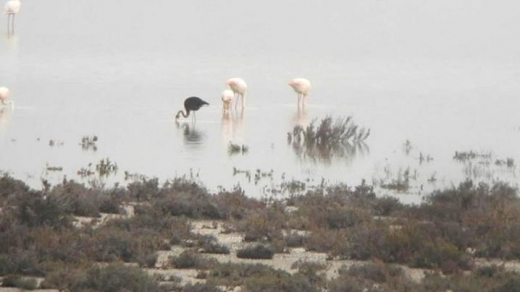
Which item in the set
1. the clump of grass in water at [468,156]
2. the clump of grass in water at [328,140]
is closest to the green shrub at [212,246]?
the clump of grass in water at [328,140]

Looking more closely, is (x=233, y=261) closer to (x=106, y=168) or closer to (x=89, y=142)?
(x=106, y=168)

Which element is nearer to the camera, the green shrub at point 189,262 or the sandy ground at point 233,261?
the sandy ground at point 233,261

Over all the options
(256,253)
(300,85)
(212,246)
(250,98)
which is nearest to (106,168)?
(212,246)

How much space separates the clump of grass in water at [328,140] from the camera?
26330mm

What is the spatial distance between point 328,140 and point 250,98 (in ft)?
36.2

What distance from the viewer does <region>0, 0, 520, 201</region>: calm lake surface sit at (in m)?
23.5

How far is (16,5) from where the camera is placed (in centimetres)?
6362

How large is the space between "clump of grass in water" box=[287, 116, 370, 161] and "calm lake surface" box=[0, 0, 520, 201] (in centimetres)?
29

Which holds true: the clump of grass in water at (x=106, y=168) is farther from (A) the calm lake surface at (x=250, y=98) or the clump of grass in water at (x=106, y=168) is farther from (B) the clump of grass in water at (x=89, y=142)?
(B) the clump of grass in water at (x=89, y=142)

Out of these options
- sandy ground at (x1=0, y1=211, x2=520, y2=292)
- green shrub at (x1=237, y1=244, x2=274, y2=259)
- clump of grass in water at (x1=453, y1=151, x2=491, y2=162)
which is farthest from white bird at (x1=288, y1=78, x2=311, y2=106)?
green shrub at (x1=237, y1=244, x2=274, y2=259)

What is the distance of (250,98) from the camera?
3844 centimetres

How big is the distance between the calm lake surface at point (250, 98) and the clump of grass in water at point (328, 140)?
0.96ft

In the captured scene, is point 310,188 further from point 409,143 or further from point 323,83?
point 323,83

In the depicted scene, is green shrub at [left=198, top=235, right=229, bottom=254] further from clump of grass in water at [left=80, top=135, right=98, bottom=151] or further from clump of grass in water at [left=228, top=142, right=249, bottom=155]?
clump of grass in water at [left=228, top=142, right=249, bottom=155]
